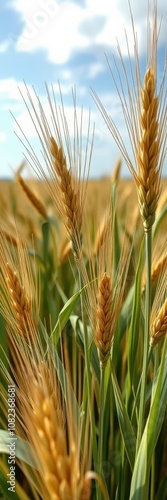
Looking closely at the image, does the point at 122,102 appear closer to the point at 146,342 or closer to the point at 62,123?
the point at 62,123

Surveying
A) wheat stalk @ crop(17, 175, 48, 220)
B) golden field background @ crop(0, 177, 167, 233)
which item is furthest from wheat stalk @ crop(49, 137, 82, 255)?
wheat stalk @ crop(17, 175, 48, 220)

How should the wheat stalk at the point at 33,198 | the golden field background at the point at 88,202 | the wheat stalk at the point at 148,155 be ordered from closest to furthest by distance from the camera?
the wheat stalk at the point at 148,155 → the golden field background at the point at 88,202 → the wheat stalk at the point at 33,198

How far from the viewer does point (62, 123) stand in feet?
1.87

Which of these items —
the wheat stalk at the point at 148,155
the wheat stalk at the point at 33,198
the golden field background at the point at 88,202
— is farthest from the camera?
the wheat stalk at the point at 33,198

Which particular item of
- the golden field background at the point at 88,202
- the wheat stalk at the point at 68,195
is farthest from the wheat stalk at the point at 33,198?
the wheat stalk at the point at 68,195

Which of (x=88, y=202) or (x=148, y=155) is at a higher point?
(x=88, y=202)

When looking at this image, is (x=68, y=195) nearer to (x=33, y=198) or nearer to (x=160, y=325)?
(x=160, y=325)

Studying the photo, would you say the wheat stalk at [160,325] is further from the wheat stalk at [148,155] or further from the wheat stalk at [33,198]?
the wheat stalk at [33,198]

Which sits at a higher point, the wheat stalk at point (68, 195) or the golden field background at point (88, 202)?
the golden field background at point (88, 202)

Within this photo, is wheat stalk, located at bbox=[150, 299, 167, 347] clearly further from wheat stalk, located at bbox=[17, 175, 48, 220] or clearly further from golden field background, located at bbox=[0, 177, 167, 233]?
wheat stalk, located at bbox=[17, 175, 48, 220]

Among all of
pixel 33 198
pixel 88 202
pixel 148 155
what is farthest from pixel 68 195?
pixel 88 202

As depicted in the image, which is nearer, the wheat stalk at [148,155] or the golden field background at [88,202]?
the wheat stalk at [148,155]

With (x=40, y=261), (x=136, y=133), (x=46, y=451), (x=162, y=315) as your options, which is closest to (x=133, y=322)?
(x=162, y=315)

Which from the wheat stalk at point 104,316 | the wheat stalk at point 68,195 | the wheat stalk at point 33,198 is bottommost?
the wheat stalk at point 104,316
